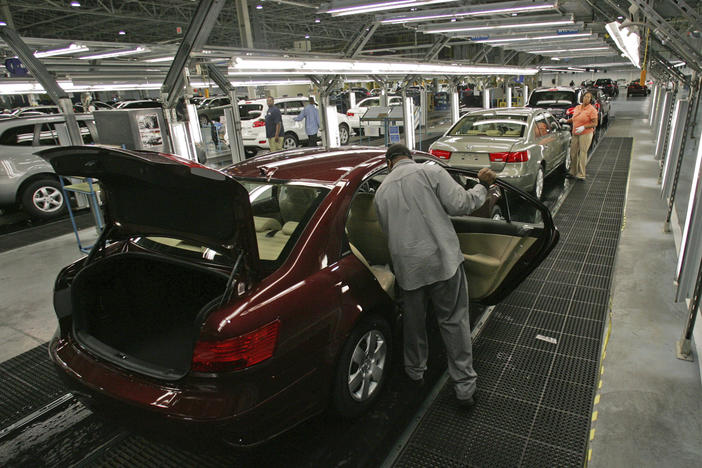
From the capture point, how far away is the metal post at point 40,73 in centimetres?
581

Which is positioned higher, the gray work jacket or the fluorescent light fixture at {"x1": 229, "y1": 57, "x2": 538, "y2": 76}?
the fluorescent light fixture at {"x1": 229, "y1": 57, "x2": 538, "y2": 76}

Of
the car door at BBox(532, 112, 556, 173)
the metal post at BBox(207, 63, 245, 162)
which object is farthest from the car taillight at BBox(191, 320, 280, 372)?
the car door at BBox(532, 112, 556, 173)

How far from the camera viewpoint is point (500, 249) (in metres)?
3.40

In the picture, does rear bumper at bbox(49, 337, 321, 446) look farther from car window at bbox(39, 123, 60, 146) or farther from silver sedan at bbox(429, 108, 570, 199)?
car window at bbox(39, 123, 60, 146)

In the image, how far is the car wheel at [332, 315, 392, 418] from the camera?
244cm

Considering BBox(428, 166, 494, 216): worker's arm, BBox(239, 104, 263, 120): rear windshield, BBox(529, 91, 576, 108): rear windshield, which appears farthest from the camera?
BBox(529, 91, 576, 108): rear windshield

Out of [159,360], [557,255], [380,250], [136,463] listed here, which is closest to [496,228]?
[380,250]

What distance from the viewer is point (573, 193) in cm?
752

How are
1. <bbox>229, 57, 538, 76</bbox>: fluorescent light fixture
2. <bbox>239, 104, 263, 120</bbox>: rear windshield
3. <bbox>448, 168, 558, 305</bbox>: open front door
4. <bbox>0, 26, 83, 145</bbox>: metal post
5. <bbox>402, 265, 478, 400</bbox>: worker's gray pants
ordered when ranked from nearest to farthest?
<bbox>402, 265, 478, 400</bbox>: worker's gray pants
<bbox>448, 168, 558, 305</bbox>: open front door
<bbox>229, 57, 538, 76</bbox>: fluorescent light fixture
<bbox>0, 26, 83, 145</bbox>: metal post
<bbox>239, 104, 263, 120</bbox>: rear windshield

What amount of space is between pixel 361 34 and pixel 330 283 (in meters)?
6.66

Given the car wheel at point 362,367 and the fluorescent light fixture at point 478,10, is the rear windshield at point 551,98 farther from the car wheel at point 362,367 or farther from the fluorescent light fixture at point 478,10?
the car wheel at point 362,367

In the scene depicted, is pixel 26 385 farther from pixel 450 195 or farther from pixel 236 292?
pixel 450 195

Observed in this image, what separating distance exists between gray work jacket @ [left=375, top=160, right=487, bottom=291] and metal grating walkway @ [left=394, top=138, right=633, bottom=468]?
2.97 feet

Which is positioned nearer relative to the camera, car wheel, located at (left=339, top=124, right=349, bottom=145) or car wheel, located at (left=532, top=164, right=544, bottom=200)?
car wheel, located at (left=532, top=164, right=544, bottom=200)
